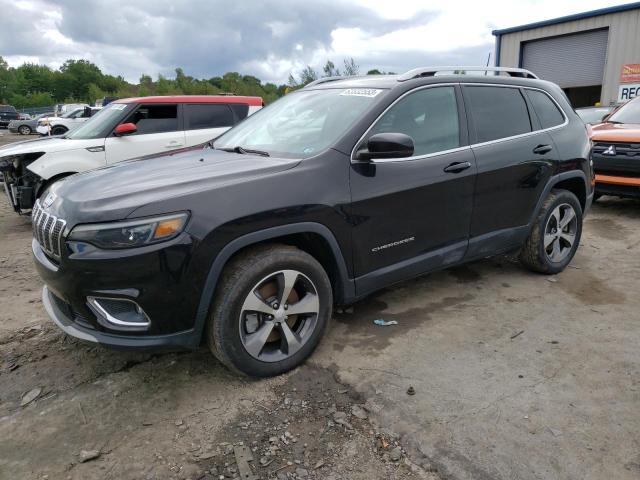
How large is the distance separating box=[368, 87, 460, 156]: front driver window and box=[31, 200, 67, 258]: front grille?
75.1 inches

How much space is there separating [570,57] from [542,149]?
1799 cm

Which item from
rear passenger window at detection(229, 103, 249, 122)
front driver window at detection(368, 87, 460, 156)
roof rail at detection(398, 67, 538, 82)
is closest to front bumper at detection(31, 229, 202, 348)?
front driver window at detection(368, 87, 460, 156)

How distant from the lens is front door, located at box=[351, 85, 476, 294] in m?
3.11

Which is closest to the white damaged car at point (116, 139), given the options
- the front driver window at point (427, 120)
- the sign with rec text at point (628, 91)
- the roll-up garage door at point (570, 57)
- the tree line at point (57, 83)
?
the front driver window at point (427, 120)

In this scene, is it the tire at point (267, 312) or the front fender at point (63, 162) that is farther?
the front fender at point (63, 162)

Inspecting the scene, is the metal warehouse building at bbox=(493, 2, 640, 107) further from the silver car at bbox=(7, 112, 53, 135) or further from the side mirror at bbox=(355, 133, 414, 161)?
the silver car at bbox=(7, 112, 53, 135)

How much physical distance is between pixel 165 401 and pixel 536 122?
3570 millimetres

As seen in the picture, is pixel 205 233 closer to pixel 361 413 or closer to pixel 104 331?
pixel 104 331

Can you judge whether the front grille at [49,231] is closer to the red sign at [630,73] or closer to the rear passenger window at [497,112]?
the rear passenger window at [497,112]

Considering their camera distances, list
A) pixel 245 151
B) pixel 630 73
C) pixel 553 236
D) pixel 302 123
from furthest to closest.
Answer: pixel 630 73 → pixel 553 236 → pixel 302 123 → pixel 245 151

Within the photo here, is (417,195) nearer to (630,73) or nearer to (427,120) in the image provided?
(427,120)

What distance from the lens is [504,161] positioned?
12.6 feet

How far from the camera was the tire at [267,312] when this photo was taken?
2646 mm

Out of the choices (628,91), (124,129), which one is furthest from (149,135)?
(628,91)
